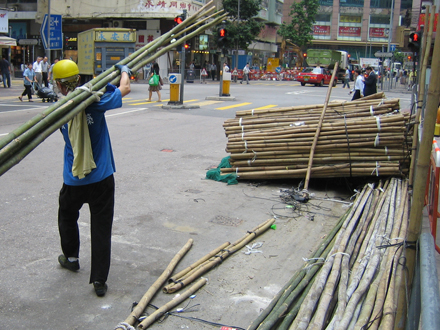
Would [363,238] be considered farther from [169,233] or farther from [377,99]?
[377,99]

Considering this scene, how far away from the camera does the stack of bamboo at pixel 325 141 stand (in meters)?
7.11

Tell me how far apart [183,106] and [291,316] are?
15525 mm

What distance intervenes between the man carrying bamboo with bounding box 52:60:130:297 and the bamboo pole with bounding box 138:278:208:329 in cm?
61

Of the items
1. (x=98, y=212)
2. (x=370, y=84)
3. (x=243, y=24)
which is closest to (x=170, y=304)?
(x=98, y=212)

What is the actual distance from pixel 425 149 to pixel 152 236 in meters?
3.53

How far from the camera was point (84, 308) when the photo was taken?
379 cm

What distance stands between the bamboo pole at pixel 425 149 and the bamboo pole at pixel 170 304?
1.76 metres

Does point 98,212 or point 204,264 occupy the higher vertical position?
point 98,212

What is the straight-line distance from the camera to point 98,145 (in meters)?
3.94

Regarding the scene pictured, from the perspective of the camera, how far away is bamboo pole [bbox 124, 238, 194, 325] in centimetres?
356

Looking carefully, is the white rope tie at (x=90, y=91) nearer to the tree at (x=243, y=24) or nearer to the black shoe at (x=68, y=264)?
the black shoe at (x=68, y=264)

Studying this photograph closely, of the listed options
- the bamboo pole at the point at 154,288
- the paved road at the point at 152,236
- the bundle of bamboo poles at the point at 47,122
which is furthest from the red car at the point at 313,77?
the bundle of bamboo poles at the point at 47,122

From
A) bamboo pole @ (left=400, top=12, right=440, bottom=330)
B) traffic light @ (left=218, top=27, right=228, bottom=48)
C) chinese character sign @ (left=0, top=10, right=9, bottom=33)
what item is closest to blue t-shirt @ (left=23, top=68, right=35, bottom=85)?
traffic light @ (left=218, top=27, right=228, bottom=48)

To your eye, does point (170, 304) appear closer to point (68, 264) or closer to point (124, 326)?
point (124, 326)
